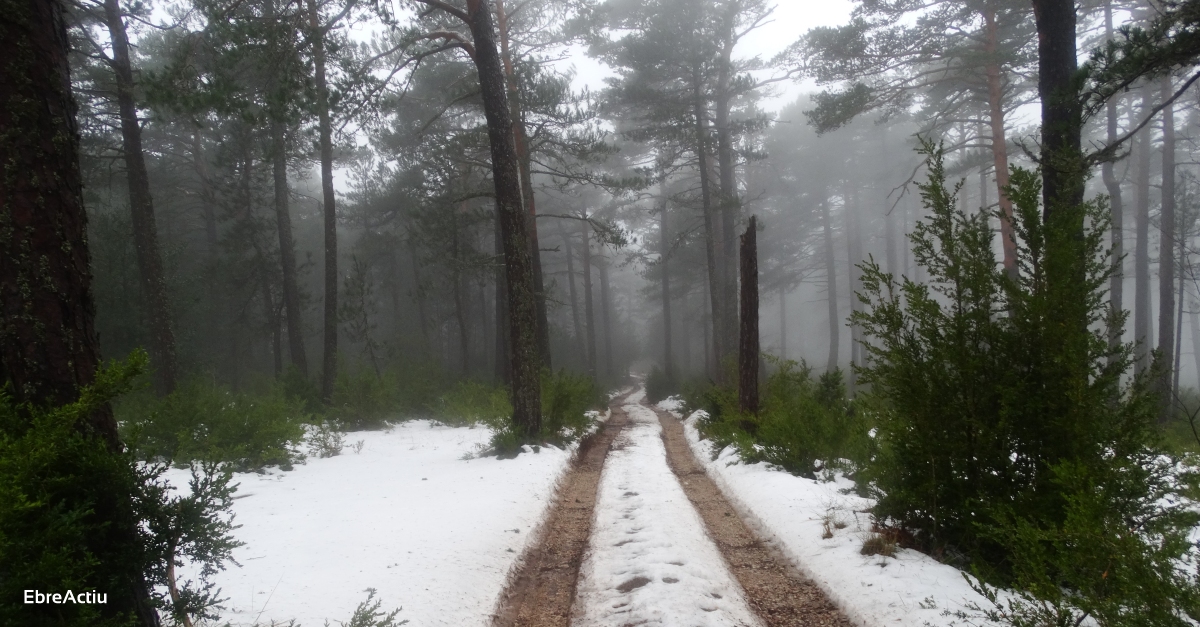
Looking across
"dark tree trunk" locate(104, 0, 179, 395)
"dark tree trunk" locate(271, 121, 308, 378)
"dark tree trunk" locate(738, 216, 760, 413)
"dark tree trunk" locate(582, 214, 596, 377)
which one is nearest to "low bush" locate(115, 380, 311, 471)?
"dark tree trunk" locate(104, 0, 179, 395)

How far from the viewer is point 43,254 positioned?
2.77m

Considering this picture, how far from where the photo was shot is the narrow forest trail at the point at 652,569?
408cm

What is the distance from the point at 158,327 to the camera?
39.1 feet

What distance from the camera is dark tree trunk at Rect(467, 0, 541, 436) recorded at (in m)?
9.40

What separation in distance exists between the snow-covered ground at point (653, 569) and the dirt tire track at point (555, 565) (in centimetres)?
11

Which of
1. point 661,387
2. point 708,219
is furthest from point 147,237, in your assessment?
point 661,387

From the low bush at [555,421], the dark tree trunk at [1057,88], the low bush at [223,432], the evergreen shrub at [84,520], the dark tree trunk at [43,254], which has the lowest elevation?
the low bush at [555,421]

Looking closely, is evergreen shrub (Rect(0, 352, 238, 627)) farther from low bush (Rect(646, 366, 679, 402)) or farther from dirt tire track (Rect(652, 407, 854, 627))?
low bush (Rect(646, 366, 679, 402))

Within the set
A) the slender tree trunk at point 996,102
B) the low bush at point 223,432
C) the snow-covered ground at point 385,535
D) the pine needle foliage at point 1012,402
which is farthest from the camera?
the slender tree trunk at point 996,102

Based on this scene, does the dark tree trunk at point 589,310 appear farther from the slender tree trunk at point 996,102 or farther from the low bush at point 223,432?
the low bush at point 223,432

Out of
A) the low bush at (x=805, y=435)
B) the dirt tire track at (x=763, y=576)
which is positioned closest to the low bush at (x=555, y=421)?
the low bush at (x=805, y=435)

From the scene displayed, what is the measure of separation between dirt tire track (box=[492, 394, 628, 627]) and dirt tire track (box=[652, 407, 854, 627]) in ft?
4.22

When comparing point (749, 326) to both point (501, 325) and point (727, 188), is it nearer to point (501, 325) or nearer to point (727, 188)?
point (727, 188)

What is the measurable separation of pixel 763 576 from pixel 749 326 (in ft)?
21.2
